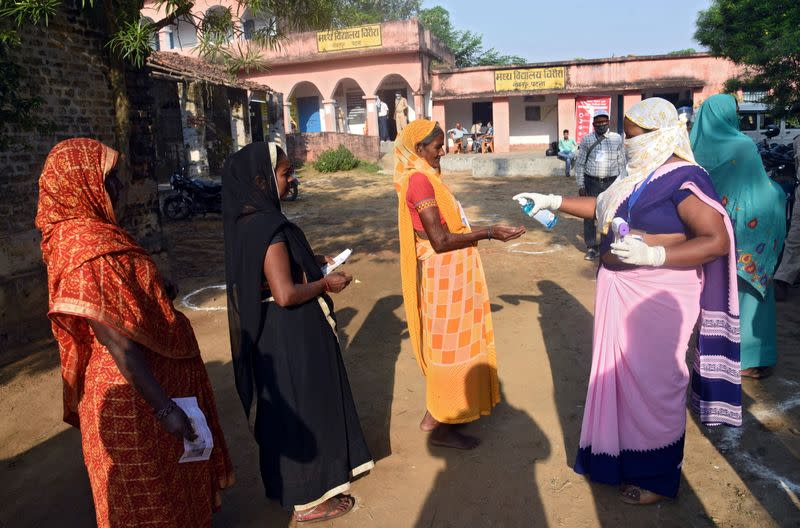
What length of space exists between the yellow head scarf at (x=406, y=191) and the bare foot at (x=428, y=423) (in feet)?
2.22

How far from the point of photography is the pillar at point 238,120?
674 inches

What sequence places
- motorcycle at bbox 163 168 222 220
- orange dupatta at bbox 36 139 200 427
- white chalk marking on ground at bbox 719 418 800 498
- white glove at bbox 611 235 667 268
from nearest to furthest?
orange dupatta at bbox 36 139 200 427 → white glove at bbox 611 235 667 268 → white chalk marking on ground at bbox 719 418 800 498 → motorcycle at bbox 163 168 222 220

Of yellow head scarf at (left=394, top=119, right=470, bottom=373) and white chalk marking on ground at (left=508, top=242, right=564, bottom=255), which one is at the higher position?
yellow head scarf at (left=394, top=119, right=470, bottom=373)

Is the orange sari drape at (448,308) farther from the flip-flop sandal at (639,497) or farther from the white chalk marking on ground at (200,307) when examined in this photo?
the white chalk marking on ground at (200,307)

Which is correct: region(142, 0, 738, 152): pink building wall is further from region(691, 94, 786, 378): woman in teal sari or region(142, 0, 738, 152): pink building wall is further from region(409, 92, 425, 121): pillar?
region(691, 94, 786, 378): woman in teal sari

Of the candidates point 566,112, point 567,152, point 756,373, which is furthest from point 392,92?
point 756,373

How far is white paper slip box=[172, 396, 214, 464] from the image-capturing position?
1931mm

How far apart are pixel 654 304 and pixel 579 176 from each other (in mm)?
4959

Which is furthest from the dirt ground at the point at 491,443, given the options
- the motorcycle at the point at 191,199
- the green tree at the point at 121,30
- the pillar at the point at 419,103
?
the pillar at the point at 419,103

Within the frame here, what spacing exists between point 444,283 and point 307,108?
22.7 meters

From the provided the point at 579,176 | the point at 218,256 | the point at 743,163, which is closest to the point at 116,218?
the point at 743,163

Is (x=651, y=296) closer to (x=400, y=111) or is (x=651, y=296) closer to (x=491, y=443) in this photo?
(x=491, y=443)

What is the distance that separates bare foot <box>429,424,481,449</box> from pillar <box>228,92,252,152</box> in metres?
15.3

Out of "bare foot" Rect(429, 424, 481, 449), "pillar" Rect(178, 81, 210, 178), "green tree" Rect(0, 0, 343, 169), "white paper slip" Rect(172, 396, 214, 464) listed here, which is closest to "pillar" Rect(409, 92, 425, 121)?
"pillar" Rect(178, 81, 210, 178)
